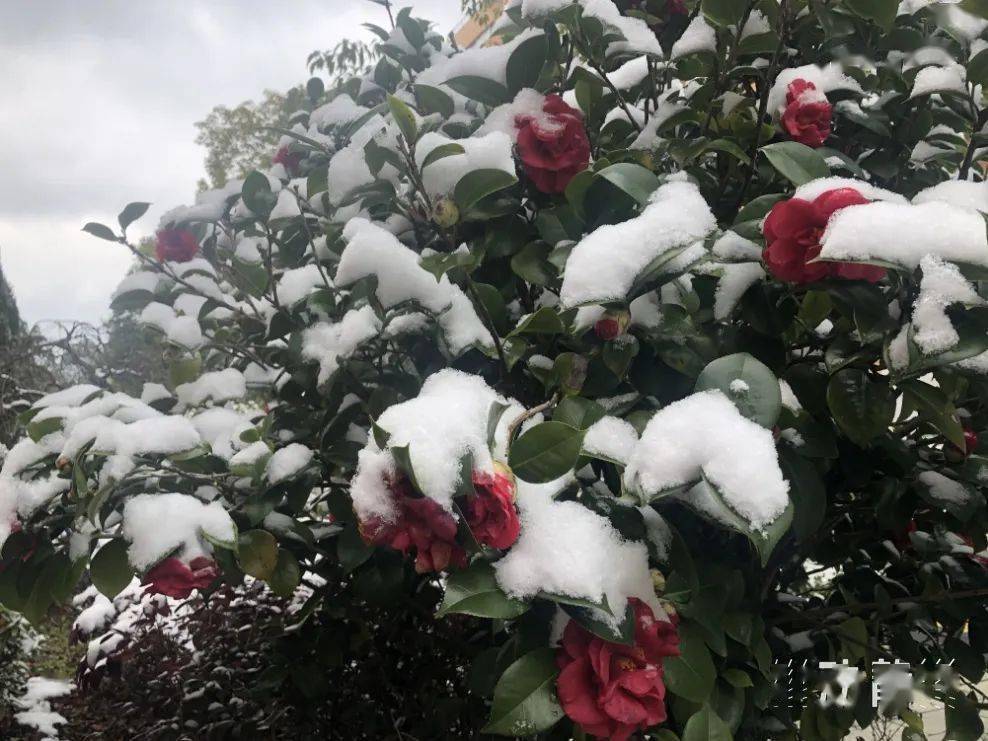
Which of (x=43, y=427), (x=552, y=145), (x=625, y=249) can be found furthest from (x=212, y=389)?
Answer: (x=625, y=249)

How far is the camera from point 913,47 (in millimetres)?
1059

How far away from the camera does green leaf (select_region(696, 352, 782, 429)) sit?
1.94 feet

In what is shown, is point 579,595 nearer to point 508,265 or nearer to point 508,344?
point 508,344

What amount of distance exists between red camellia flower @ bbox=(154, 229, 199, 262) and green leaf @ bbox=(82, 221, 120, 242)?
3.9 inches

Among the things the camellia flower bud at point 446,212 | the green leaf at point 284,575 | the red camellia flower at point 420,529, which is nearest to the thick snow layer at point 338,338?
the camellia flower bud at point 446,212

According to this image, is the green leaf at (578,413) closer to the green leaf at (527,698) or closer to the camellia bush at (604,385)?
the camellia bush at (604,385)

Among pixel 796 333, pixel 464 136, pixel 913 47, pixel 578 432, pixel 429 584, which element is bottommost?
pixel 429 584

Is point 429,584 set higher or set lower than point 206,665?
higher

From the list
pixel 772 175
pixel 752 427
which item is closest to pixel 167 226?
pixel 772 175

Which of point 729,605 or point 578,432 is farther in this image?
point 729,605

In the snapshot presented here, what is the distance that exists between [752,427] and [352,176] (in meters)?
0.56

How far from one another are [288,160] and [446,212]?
79 cm

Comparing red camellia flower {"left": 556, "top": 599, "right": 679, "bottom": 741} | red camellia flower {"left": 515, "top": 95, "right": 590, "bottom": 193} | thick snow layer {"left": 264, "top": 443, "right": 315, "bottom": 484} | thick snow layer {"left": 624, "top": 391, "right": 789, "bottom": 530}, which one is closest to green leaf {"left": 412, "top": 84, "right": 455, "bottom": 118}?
red camellia flower {"left": 515, "top": 95, "right": 590, "bottom": 193}

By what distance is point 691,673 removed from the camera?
65cm
